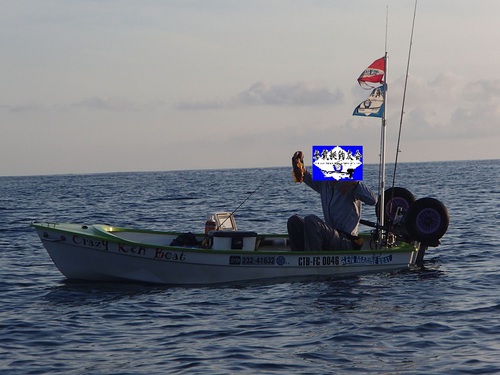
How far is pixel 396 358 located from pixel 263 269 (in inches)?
204

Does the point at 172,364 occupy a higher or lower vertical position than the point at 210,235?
lower

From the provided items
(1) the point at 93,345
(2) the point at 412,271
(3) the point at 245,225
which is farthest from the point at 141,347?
(3) the point at 245,225

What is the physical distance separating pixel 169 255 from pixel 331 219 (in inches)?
116

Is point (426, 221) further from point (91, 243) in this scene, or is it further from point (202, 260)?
point (91, 243)

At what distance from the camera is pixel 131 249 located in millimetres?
14531

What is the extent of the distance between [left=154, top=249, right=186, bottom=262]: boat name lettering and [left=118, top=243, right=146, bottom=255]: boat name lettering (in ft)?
0.86

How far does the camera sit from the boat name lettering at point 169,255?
1449cm

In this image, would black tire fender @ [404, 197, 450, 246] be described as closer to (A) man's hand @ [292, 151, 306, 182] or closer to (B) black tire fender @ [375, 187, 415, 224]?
(B) black tire fender @ [375, 187, 415, 224]

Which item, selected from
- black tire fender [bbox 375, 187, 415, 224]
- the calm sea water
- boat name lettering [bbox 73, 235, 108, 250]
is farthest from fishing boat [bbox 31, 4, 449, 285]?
black tire fender [bbox 375, 187, 415, 224]

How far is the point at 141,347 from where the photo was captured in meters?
10.4

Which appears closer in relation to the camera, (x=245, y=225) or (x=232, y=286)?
(x=232, y=286)

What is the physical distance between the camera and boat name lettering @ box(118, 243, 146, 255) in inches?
571

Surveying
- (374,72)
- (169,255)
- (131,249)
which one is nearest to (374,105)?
(374,72)

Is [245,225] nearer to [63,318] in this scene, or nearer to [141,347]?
[63,318]
